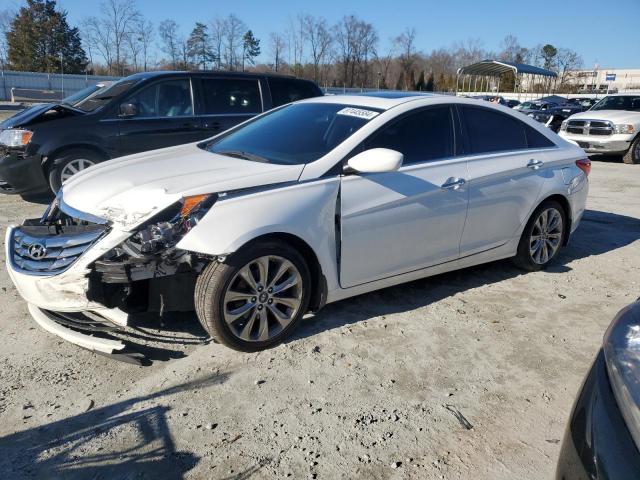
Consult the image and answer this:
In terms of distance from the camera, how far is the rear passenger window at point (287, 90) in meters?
8.21

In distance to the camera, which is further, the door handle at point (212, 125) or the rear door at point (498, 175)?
the door handle at point (212, 125)

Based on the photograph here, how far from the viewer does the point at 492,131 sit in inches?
183

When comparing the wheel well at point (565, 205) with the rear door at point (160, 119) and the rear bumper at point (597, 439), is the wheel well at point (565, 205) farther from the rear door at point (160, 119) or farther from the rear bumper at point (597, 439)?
the rear door at point (160, 119)

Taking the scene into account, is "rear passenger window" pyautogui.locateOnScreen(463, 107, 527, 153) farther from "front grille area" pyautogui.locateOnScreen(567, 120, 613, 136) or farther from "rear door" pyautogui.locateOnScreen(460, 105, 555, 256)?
"front grille area" pyautogui.locateOnScreen(567, 120, 613, 136)

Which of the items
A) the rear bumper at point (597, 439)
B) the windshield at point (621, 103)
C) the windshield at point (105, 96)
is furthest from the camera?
the windshield at point (621, 103)

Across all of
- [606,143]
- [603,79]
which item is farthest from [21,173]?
[603,79]

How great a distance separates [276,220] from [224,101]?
4.92 meters

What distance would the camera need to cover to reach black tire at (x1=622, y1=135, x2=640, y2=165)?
13.6 meters

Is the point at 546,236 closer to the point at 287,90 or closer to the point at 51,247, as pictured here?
the point at 51,247

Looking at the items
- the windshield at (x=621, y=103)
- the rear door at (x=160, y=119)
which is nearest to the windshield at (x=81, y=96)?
the rear door at (x=160, y=119)

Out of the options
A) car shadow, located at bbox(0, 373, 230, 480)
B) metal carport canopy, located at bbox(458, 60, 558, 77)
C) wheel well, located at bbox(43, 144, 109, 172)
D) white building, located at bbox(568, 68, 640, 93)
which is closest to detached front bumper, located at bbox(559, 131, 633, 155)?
wheel well, located at bbox(43, 144, 109, 172)

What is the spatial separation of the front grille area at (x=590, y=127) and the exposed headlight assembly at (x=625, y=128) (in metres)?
0.16

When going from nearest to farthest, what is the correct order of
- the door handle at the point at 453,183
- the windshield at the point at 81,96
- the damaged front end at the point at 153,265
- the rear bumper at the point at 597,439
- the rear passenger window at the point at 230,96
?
the rear bumper at the point at 597,439 → the damaged front end at the point at 153,265 → the door handle at the point at 453,183 → the windshield at the point at 81,96 → the rear passenger window at the point at 230,96

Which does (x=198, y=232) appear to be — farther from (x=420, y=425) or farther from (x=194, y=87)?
(x=194, y=87)
